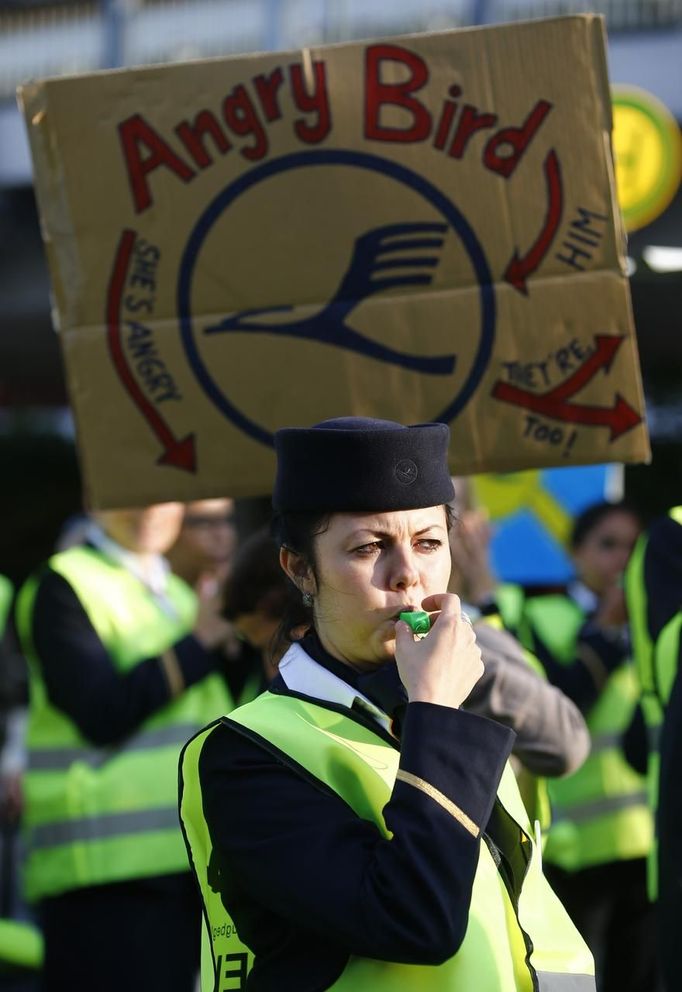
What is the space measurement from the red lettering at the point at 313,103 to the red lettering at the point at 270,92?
0.03m

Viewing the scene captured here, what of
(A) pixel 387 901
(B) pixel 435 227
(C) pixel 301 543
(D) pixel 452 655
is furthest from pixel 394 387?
(A) pixel 387 901

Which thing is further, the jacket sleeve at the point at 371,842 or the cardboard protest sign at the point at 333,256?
the cardboard protest sign at the point at 333,256

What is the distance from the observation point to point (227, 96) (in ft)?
10.2

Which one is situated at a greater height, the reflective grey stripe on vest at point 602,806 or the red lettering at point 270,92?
the red lettering at point 270,92

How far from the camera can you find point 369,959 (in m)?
2.16

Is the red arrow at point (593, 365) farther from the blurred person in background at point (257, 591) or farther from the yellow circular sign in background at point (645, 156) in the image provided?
the yellow circular sign in background at point (645, 156)

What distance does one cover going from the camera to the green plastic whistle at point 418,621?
227 centimetres

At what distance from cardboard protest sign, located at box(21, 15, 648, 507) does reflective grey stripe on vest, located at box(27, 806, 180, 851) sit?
1536 millimetres

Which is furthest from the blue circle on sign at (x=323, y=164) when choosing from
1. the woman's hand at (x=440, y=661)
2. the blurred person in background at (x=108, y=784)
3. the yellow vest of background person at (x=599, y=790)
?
the yellow vest of background person at (x=599, y=790)

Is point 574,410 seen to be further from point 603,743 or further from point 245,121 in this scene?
point 603,743

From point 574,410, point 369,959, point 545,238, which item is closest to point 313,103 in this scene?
point 545,238

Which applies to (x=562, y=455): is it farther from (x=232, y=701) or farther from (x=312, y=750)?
(x=232, y=701)

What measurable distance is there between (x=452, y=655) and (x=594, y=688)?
11.1 feet

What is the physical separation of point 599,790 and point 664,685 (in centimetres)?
216
